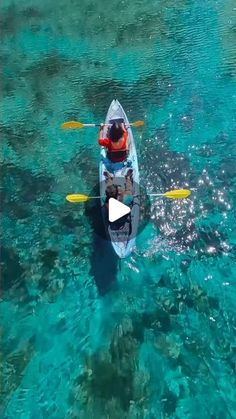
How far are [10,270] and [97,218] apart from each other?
2779 mm

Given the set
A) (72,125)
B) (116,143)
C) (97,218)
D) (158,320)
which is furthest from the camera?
(72,125)

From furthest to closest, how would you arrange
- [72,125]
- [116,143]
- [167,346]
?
[72,125] < [116,143] < [167,346]

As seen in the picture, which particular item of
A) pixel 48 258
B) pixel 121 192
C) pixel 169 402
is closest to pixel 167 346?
pixel 169 402

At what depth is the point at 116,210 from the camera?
13328 millimetres

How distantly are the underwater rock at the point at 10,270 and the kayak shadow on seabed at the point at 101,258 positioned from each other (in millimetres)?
1926

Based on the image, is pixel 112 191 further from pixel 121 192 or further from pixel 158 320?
pixel 158 320

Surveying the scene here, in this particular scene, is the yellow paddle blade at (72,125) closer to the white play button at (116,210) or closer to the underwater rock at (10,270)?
the white play button at (116,210)

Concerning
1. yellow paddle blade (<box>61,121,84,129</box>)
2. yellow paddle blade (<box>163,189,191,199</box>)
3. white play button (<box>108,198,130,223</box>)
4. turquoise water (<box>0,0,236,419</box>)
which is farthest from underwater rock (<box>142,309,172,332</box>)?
yellow paddle blade (<box>61,121,84,129</box>)

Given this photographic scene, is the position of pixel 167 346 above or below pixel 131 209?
below

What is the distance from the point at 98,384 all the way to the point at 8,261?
4234 millimetres

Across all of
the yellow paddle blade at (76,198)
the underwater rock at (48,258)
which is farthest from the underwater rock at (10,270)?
the yellow paddle blade at (76,198)

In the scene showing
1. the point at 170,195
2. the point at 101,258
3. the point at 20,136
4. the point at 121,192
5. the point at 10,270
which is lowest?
the point at 10,270

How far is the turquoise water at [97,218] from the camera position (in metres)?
12.1

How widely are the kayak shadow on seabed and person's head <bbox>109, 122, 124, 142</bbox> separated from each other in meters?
2.04
